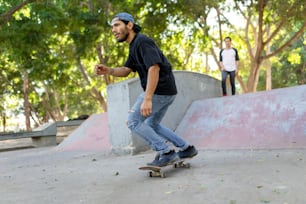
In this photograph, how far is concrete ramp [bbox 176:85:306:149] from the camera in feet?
19.3

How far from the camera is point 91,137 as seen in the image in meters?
9.30

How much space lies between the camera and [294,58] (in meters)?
21.1

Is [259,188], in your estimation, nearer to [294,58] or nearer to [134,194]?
[134,194]

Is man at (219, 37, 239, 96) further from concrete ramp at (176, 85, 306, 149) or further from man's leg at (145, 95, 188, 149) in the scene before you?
man's leg at (145, 95, 188, 149)

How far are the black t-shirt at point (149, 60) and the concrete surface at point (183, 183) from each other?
3.30 feet

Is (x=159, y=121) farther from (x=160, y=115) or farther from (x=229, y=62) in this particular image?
(x=229, y=62)

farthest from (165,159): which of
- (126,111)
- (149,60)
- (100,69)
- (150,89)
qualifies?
(126,111)

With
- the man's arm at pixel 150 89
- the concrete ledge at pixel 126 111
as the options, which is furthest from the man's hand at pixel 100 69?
the concrete ledge at pixel 126 111

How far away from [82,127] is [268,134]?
5537mm

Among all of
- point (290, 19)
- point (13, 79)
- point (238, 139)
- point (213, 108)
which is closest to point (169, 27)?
point (290, 19)

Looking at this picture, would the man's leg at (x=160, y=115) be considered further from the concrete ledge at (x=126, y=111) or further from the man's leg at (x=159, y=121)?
the concrete ledge at (x=126, y=111)

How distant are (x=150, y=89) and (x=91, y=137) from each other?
18.8 ft

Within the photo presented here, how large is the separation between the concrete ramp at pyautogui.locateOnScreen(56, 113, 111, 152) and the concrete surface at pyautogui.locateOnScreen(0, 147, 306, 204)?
3.04m

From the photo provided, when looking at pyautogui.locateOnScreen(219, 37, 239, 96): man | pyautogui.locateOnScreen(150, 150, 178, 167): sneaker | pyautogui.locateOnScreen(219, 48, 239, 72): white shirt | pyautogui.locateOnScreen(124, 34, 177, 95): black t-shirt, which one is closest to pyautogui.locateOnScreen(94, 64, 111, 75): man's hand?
pyautogui.locateOnScreen(124, 34, 177, 95): black t-shirt
